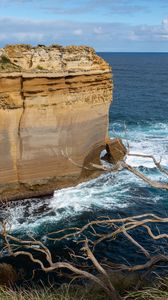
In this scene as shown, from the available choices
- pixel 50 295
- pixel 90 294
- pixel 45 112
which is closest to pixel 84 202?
pixel 45 112

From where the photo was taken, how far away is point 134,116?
1871 inches

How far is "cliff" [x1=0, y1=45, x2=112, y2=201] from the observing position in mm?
21703

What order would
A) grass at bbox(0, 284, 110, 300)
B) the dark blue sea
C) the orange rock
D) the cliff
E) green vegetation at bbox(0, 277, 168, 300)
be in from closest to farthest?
Result: green vegetation at bbox(0, 277, 168, 300) < grass at bbox(0, 284, 110, 300) < the dark blue sea < the cliff < the orange rock

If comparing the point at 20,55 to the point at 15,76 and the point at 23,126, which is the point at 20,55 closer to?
the point at 15,76

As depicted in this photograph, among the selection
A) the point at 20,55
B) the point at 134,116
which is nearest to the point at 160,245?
the point at 20,55

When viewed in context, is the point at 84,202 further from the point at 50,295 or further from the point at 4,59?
the point at 50,295

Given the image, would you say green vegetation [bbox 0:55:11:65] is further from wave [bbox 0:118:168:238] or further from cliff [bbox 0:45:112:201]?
wave [bbox 0:118:168:238]

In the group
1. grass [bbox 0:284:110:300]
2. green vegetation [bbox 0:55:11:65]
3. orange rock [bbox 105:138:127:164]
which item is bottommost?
orange rock [bbox 105:138:127:164]

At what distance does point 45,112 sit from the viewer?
22.6 meters

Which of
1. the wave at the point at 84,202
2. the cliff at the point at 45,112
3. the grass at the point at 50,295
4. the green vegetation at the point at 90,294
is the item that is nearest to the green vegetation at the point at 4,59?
the cliff at the point at 45,112

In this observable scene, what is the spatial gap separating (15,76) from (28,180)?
5.61m

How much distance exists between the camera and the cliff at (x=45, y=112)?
21703mm

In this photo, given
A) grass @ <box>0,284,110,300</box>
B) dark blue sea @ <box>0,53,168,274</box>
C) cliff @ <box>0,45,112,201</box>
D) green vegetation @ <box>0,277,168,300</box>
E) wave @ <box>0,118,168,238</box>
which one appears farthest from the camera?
cliff @ <box>0,45,112,201</box>

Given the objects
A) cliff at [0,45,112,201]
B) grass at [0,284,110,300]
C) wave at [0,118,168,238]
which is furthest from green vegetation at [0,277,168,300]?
cliff at [0,45,112,201]
